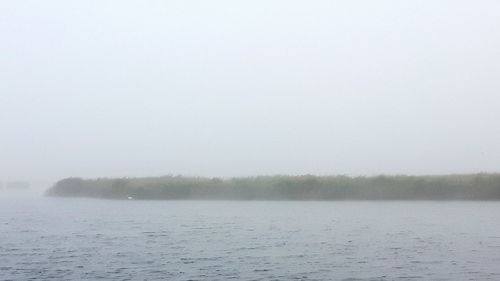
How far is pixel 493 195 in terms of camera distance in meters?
78.2

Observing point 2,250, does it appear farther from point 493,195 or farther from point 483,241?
point 493,195

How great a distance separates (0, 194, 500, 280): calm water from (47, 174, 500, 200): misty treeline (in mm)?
21991

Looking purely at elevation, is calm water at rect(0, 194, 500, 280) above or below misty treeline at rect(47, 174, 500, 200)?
below

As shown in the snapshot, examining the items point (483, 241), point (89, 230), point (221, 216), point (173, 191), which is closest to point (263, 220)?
point (221, 216)

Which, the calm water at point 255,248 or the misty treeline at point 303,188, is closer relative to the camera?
the calm water at point 255,248

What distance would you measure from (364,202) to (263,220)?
3105 centimetres

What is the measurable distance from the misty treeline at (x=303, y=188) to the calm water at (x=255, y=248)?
72.1ft

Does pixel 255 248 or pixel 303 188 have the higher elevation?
pixel 303 188

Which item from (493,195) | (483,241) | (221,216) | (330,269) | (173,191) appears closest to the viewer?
(330,269)

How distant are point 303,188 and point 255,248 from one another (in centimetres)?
5297

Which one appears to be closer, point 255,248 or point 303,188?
A: point 255,248

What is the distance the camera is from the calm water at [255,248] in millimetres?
27438

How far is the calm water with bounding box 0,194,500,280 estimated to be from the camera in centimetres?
2744

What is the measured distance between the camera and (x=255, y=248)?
35281mm
